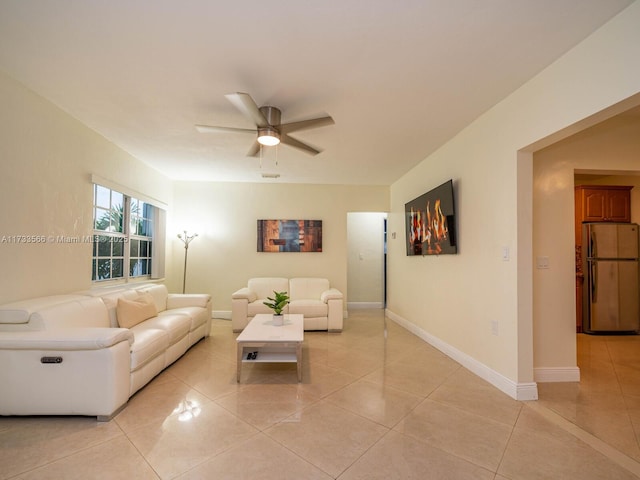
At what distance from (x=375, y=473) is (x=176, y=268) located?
5092 mm

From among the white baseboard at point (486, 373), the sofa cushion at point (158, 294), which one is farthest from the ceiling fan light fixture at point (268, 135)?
the white baseboard at point (486, 373)

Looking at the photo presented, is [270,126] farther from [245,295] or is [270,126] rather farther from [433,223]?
[245,295]

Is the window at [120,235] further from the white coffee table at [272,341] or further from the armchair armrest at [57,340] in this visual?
the white coffee table at [272,341]

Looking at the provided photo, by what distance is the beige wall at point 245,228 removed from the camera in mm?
5762

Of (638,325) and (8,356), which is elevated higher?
(8,356)

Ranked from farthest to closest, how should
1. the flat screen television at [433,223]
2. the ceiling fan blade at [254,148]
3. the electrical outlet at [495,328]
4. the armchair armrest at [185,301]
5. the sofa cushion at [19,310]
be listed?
the armchair armrest at [185,301] < the flat screen television at [433,223] < the ceiling fan blade at [254,148] < the electrical outlet at [495,328] < the sofa cushion at [19,310]

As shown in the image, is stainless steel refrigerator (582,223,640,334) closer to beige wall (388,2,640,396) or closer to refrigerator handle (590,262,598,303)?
refrigerator handle (590,262,598,303)

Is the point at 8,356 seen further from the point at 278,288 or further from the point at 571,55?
the point at 571,55

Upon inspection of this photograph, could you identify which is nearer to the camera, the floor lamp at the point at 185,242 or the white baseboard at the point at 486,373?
the white baseboard at the point at 486,373

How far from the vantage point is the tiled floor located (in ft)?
5.59

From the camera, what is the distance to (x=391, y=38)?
1913mm

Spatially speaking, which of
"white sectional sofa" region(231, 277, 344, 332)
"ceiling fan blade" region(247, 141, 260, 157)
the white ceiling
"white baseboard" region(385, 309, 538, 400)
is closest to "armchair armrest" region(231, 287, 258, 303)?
"white sectional sofa" region(231, 277, 344, 332)

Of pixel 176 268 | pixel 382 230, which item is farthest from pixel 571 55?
pixel 176 268

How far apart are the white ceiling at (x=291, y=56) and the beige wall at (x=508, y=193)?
144 mm
